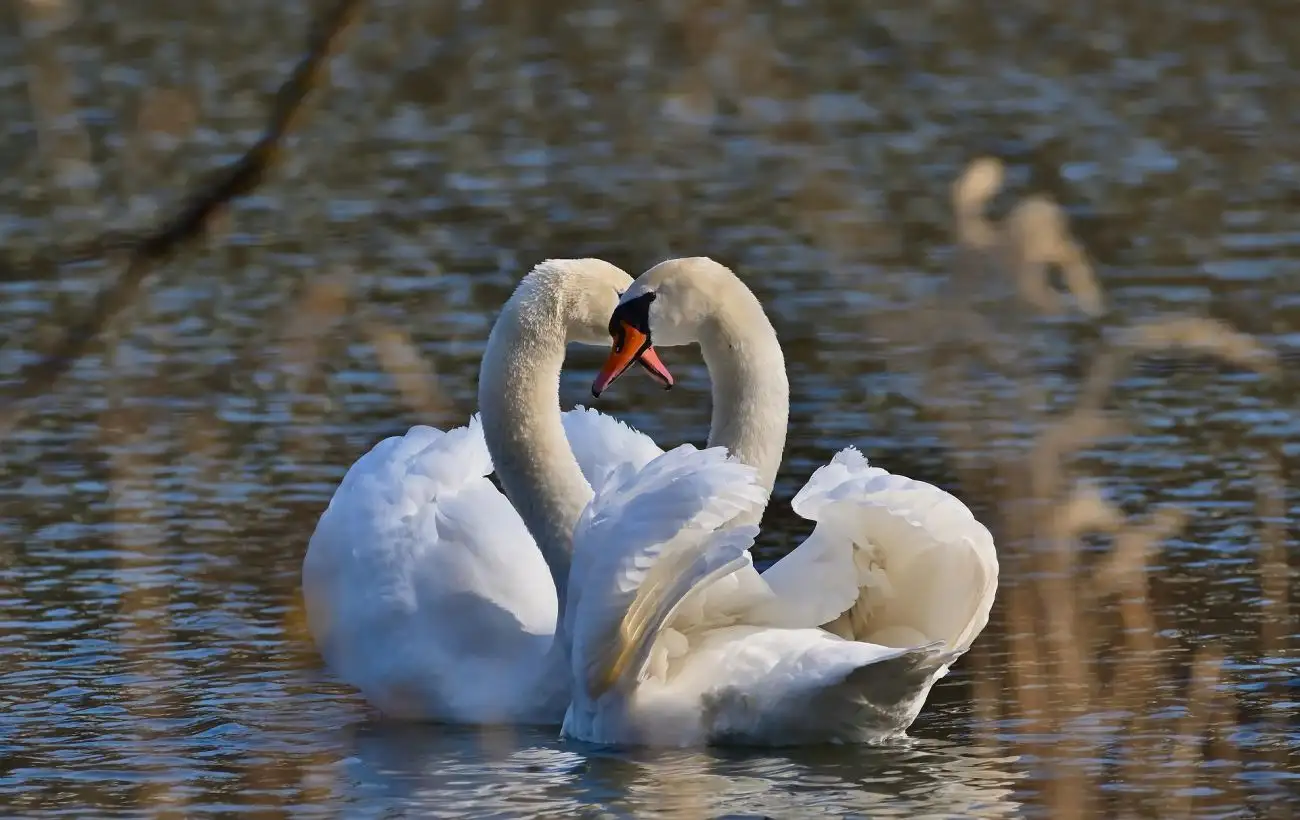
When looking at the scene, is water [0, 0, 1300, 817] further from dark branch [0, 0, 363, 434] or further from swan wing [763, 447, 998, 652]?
dark branch [0, 0, 363, 434]

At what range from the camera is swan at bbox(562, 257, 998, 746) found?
241 inches

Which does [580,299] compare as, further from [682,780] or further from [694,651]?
[682,780]

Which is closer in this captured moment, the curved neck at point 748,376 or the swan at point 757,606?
the swan at point 757,606

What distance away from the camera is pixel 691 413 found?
10688 mm

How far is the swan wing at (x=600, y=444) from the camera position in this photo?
7.71m

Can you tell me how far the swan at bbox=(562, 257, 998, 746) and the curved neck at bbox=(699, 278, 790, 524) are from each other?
12.1 inches

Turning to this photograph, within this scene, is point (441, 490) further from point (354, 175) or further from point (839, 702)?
point (354, 175)

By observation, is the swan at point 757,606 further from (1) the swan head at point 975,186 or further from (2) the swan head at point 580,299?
(1) the swan head at point 975,186

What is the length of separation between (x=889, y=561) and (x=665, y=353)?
5669 millimetres

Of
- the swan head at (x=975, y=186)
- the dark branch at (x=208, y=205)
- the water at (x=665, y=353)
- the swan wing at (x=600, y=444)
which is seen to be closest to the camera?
the dark branch at (x=208, y=205)

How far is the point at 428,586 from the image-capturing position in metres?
7.09

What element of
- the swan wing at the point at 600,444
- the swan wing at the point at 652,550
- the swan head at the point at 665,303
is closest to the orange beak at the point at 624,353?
the swan head at the point at 665,303

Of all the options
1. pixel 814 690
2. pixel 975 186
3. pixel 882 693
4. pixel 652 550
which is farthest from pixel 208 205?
pixel 882 693

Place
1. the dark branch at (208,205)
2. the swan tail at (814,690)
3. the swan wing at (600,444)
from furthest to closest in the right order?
the swan wing at (600,444) < the swan tail at (814,690) < the dark branch at (208,205)
